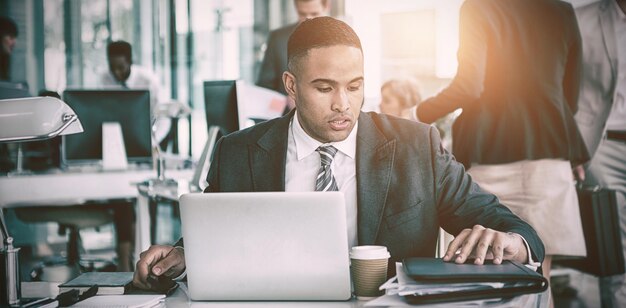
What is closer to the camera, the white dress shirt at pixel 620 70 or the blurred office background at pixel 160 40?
the white dress shirt at pixel 620 70

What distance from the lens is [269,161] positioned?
1740 mm

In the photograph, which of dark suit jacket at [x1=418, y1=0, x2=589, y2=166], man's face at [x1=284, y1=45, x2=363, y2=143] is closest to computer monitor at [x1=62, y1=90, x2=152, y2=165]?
dark suit jacket at [x1=418, y1=0, x2=589, y2=166]

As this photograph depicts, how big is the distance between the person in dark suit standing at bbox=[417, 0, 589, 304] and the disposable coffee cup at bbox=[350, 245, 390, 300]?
140 cm

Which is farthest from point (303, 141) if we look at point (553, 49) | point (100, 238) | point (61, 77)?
point (61, 77)

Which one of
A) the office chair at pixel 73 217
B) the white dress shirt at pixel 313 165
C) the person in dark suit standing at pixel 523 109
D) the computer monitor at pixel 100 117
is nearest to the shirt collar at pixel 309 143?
the white dress shirt at pixel 313 165

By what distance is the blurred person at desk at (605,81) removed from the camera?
2680 mm

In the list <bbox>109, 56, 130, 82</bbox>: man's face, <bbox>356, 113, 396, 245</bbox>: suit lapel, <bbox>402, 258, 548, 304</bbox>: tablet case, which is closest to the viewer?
<bbox>402, 258, 548, 304</bbox>: tablet case

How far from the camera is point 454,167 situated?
1.70 m

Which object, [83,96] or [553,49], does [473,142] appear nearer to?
[553,49]

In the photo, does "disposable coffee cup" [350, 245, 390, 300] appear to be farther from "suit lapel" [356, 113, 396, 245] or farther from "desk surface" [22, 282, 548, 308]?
"suit lapel" [356, 113, 396, 245]

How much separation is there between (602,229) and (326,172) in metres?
1.56

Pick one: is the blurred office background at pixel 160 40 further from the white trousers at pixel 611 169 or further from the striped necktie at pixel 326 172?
the striped necktie at pixel 326 172

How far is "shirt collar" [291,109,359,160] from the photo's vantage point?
1708 mm

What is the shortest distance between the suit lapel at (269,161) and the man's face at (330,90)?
9 cm
